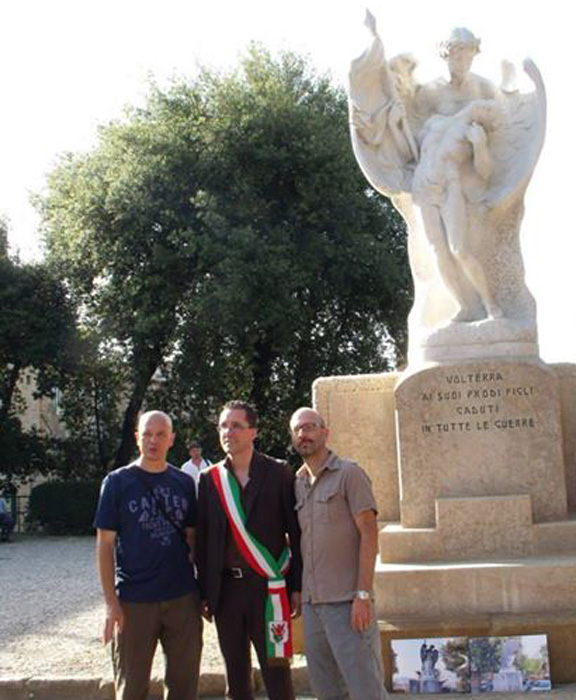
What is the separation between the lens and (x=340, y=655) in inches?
A: 171

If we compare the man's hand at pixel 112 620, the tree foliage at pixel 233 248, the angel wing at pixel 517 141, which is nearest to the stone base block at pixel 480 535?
the angel wing at pixel 517 141

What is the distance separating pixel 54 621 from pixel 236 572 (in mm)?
4944

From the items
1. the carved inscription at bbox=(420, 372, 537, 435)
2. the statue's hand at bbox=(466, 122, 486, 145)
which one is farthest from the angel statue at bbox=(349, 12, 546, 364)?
the carved inscription at bbox=(420, 372, 537, 435)

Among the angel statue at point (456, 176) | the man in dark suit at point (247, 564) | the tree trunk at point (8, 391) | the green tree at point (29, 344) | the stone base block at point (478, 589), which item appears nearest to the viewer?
the man in dark suit at point (247, 564)

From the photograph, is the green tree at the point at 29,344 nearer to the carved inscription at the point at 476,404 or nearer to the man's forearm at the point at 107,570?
the carved inscription at the point at 476,404

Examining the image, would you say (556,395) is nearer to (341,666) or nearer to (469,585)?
(469,585)

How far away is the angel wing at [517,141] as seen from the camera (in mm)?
7625

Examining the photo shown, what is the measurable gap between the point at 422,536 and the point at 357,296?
54.5 feet

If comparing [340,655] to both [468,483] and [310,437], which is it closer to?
[310,437]

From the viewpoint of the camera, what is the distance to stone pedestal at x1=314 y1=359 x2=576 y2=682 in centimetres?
627

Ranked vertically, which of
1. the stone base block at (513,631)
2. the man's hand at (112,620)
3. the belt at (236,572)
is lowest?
the stone base block at (513,631)

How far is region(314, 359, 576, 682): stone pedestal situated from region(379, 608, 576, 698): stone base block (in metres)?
0.02

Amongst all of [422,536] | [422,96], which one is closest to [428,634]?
[422,536]

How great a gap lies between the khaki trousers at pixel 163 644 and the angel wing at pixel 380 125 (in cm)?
430
